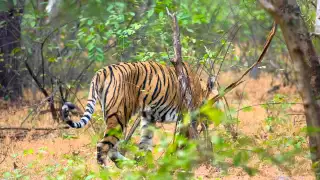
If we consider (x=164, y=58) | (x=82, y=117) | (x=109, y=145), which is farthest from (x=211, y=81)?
(x=164, y=58)

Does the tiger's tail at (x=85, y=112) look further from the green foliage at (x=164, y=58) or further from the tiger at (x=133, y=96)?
the green foliage at (x=164, y=58)

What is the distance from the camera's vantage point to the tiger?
6391 millimetres

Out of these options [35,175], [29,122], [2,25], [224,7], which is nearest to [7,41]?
[2,25]

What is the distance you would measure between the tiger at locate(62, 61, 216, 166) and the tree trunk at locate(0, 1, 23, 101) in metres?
3.32

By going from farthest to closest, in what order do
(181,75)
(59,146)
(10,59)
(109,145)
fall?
(10,59)
(59,146)
(109,145)
(181,75)

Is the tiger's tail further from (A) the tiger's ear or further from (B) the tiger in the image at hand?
(A) the tiger's ear

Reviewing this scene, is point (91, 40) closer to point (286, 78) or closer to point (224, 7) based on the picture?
point (224, 7)

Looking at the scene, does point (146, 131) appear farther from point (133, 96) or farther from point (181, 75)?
point (181, 75)

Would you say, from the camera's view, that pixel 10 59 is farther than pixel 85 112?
Yes

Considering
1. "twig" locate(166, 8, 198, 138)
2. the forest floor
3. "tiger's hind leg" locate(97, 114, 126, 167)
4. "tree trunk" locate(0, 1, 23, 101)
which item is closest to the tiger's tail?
"tiger's hind leg" locate(97, 114, 126, 167)

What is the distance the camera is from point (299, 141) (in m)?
6.27

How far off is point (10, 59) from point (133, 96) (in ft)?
14.0

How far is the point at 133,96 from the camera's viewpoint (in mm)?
6785

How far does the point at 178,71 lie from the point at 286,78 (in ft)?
24.2
